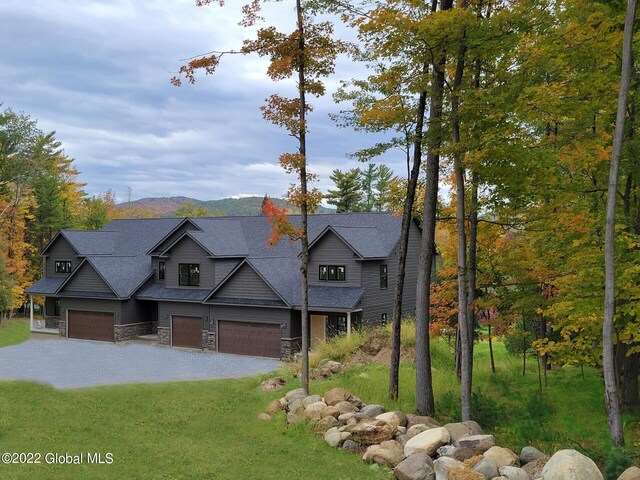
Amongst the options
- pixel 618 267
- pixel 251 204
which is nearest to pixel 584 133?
pixel 618 267

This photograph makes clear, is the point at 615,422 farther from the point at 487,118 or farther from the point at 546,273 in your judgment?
the point at 487,118

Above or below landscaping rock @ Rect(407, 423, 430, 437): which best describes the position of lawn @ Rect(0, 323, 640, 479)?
below

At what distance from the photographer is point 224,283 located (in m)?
30.0

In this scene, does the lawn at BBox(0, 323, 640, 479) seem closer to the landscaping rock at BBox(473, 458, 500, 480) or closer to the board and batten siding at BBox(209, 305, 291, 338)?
the landscaping rock at BBox(473, 458, 500, 480)

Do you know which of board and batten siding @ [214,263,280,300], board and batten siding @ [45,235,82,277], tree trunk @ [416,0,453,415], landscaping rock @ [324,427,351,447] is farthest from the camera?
board and batten siding @ [45,235,82,277]

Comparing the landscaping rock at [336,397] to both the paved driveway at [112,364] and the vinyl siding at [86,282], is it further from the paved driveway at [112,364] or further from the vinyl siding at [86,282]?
the vinyl siding at [86,282]

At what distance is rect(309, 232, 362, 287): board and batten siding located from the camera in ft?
95.1

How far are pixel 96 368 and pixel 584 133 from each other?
848 inches

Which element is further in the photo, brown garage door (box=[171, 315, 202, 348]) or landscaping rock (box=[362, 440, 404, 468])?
brown garage door (box=[171, 315, 202, 348])

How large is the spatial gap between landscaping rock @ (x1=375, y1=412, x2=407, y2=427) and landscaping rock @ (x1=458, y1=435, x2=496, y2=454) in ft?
6.18

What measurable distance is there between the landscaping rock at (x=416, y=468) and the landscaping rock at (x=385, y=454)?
43 centimetres

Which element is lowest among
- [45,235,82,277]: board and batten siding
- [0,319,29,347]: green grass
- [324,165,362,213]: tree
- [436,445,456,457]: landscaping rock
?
[0,319,29,347]: green grass

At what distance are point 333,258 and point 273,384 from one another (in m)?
11.4

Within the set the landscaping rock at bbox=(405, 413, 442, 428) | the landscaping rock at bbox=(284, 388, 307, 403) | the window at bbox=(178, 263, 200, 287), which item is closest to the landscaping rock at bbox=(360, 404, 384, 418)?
the landscaping rock at bbox=(405, 413, 442, 428)
